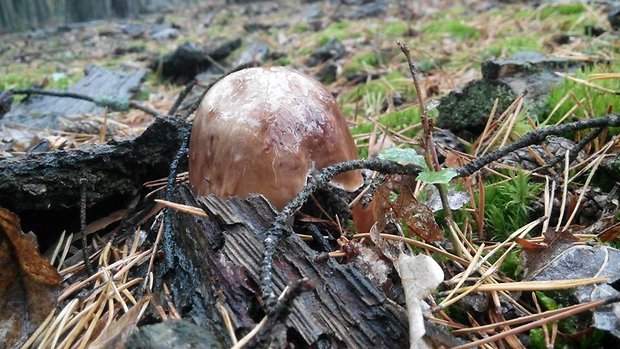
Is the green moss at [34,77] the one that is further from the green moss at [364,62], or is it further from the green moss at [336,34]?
the green moss at [336,34]

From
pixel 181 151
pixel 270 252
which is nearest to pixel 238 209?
pixel 270 252

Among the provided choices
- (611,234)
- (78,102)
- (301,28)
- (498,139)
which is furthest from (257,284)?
(301,28)

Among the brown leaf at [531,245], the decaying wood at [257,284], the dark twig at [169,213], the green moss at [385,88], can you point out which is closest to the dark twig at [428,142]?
the brown leaf at [531,245]

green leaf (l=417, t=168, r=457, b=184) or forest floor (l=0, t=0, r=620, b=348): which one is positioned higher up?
green leaf (l=417, t=168, r=457, b=184)

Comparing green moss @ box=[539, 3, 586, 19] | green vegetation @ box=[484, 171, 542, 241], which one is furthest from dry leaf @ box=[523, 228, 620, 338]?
green moss @ box=[539, 3, 586, 19]

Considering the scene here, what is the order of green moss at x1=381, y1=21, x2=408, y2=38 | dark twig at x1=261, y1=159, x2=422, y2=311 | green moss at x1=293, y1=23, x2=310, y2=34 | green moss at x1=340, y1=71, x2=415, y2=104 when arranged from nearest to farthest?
dark twig at x1=261, y1=159, x2=422, y2=311 < green moss at x1=340, y1=71, x2=415, y2=104 < green moss at x1=381, y1=21, x2=408, y2=38 < green moss at x1=293, y1=23, x2=310, y2=34

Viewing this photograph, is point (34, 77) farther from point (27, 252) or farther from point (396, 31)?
point (27, 252)

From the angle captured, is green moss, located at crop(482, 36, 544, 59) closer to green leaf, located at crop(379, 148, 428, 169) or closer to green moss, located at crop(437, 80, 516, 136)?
green moss, located at crop(437, 80, 516, 136)

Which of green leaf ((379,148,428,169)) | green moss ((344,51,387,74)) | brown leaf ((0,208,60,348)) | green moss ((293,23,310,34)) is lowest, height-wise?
green moss ((293,23,310,34))
